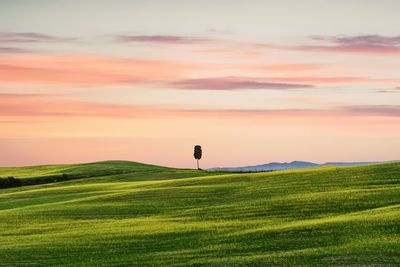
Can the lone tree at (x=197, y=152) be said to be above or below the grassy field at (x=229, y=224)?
above

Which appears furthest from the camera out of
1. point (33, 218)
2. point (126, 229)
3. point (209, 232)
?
point (33, 218)

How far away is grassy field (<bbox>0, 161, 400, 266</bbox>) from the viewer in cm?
3491

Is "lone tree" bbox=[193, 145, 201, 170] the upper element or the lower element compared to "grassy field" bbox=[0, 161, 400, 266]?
upper

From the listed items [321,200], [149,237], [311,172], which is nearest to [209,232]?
[149,237]

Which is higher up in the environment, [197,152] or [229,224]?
[197,152]

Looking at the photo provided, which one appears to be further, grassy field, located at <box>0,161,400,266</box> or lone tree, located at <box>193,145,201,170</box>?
lone tree, located at <box>193,145,201,170</box>

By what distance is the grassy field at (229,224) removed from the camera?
34.9 meters

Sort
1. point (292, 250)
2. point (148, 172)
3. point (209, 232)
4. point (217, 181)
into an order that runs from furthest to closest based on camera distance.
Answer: point (148, 172) < point (217, 181) < point (209, 232) < point (292, 250)

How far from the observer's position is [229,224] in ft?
147

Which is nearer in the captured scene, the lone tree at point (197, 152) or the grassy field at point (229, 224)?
the grassy field at point (229, 224)

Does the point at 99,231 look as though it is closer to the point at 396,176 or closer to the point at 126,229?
the point at 126,229

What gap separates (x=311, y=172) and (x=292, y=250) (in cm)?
3380

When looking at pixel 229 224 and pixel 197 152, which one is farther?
pixel 197 152

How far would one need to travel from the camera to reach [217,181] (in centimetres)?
7344
